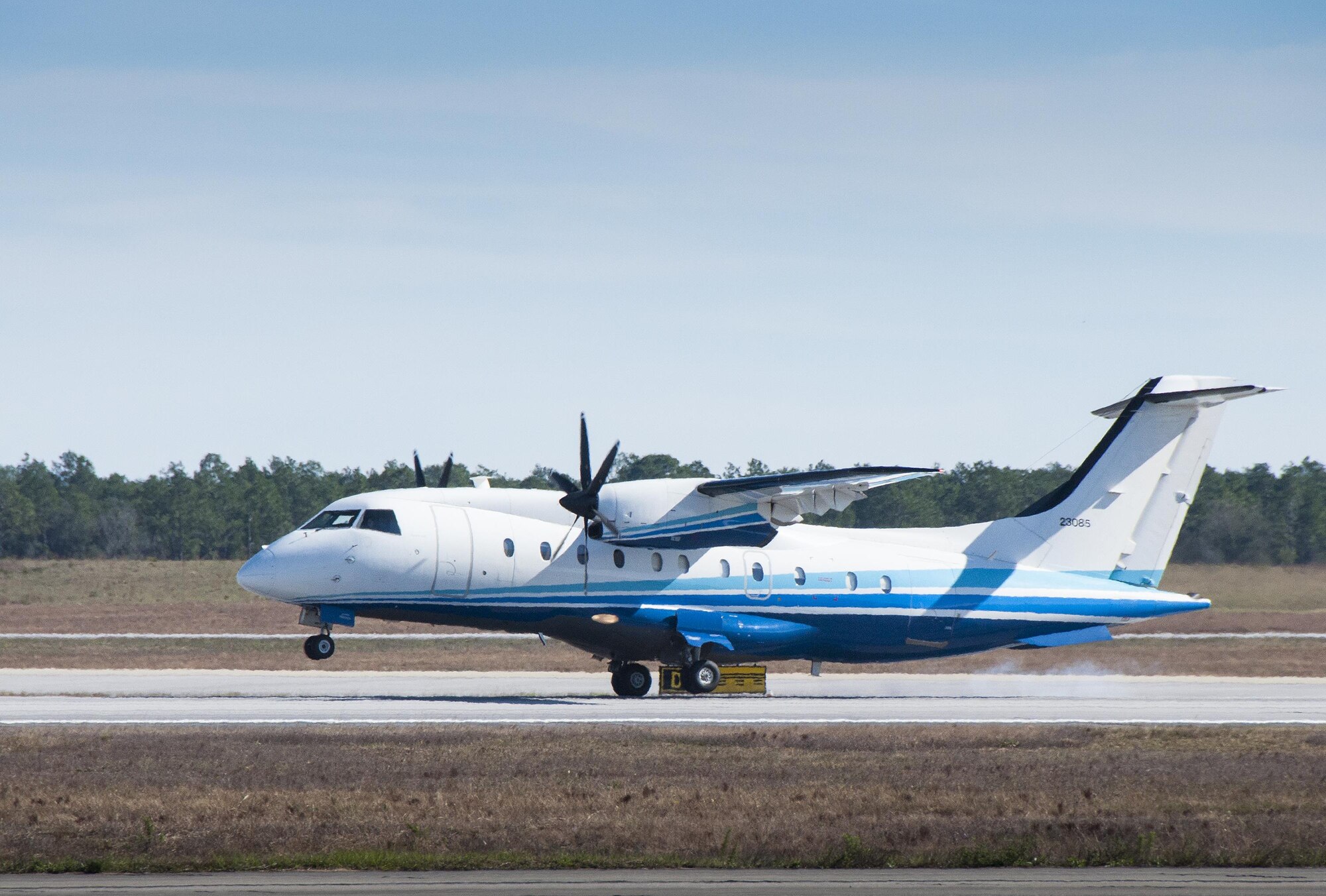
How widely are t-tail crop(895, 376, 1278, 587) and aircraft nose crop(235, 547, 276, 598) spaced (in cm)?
1568

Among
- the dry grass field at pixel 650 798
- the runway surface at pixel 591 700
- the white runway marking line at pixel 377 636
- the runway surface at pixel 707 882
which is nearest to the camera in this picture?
the runway surface at pixel 707 882

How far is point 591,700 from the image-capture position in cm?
3247

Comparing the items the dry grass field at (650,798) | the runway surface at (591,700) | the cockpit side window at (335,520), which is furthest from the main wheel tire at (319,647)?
the dry grass field at (650,798)

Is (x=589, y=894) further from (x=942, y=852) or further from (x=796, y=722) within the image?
(x=796, y=722)

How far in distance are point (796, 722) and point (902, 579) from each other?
31.1ft

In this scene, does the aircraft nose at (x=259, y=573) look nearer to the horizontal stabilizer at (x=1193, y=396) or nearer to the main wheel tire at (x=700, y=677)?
the main wheel tire at (x=700, y=677)

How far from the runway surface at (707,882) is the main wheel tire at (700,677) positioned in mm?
20641

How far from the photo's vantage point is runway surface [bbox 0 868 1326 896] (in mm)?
11562

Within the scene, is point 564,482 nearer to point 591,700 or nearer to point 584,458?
point 584,458

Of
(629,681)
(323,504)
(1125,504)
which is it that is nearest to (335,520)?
(629,681)

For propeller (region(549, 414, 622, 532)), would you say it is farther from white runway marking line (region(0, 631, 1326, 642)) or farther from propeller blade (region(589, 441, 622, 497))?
white runway marking line (region(0, 631, 1326, 642))

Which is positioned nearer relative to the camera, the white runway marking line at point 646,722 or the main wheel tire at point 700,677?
the white runway marking line at point 646,722

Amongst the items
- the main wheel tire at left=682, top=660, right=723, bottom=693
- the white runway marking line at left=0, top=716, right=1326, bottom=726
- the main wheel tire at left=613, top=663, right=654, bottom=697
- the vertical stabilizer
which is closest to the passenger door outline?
the main wheel tire at left=613, top=663, right=654, bottom=697

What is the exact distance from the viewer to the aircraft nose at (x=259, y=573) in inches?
1211
